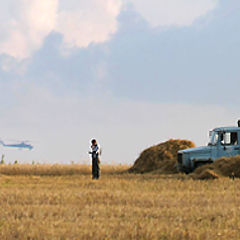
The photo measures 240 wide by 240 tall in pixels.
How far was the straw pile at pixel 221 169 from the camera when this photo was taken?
2340 centimetres

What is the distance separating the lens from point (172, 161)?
30359 millimetres

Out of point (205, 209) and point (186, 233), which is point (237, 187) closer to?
point (205, 209)

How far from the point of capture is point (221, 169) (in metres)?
24.3

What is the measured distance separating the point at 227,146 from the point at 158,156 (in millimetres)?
6288

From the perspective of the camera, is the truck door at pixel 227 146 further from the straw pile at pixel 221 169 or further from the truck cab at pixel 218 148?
the straw pile at pixel 221 169

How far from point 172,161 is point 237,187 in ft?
35.7

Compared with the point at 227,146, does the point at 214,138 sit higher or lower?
higher

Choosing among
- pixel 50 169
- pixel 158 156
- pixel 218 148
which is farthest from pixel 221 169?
pixel 50 169

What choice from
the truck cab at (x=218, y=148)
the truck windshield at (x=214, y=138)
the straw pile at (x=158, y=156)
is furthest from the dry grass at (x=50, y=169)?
the truck windshield at (x=214, y=138)

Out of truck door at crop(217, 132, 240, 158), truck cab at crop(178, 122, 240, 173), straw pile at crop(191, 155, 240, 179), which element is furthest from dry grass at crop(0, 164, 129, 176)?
straw pile at crop(191, 155, 240, 179)

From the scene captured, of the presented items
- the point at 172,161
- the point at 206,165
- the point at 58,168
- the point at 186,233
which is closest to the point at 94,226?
the point at 186,233

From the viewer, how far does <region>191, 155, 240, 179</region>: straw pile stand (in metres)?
23.4

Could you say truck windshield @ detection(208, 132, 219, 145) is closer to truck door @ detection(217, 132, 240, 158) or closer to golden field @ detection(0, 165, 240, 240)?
truck door @ detection(217, 132, 240, 158)

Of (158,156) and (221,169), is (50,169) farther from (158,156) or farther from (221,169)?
(221,169)
